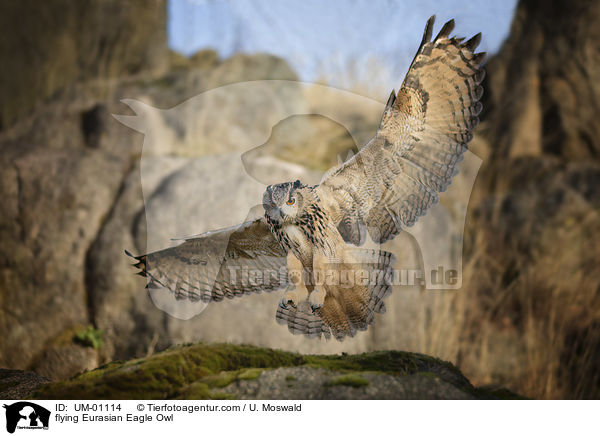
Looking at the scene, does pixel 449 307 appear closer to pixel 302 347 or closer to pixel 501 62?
pixel 302 347

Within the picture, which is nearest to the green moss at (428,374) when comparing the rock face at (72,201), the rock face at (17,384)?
the rock face at (17,384)

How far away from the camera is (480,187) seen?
135 inches

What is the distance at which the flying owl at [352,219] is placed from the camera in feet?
3.26

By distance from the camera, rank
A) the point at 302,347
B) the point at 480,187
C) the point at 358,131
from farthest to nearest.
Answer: the point at 480,187 → the point at 302,347 → the point at 358,131

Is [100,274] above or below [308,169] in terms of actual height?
below

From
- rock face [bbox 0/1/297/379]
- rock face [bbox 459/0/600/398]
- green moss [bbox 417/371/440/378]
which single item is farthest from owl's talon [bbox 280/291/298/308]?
rock face [bbox 459/0/600/398]

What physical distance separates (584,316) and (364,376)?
2.03 meters

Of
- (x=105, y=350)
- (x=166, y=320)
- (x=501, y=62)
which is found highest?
(x=501, y=62)

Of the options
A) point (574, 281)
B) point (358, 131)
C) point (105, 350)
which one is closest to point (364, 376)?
point (358, 131)

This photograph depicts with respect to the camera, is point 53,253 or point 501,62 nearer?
point 53,253

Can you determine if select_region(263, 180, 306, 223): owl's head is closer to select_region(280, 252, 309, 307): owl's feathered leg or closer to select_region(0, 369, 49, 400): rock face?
select_region(280, 252, 309, 307): owl's feathered leg
